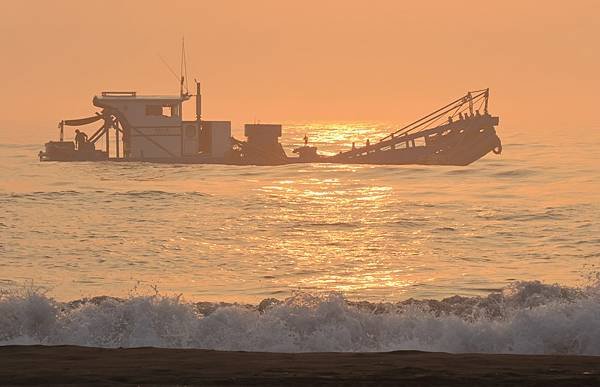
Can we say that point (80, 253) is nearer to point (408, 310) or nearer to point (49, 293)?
point (49, 293)

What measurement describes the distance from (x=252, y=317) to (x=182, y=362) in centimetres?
323

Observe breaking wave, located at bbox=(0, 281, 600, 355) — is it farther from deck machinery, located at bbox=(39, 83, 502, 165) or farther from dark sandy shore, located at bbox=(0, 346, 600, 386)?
deck machinery, located at bbox=(39, 83, 502, 165)

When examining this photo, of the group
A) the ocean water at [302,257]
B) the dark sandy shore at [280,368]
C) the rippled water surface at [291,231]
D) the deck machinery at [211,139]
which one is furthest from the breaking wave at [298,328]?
the deck machinery at [211,139]

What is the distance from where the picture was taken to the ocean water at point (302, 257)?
19.1 metres

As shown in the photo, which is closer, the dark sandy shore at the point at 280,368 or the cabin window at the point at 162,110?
the dark sandy shore at the point at 280,368

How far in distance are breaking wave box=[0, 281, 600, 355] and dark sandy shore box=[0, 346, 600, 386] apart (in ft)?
5.15

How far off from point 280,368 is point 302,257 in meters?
23.9

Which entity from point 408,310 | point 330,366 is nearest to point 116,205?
point 408,310

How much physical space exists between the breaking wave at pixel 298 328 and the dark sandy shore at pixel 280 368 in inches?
61.8

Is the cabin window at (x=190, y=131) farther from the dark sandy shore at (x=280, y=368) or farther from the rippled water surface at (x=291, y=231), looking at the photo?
the dark sandy shore at (x=280, y=368)

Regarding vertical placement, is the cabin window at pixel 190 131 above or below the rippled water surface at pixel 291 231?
above

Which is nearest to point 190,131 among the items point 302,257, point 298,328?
point 302,257

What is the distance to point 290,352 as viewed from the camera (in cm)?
1825

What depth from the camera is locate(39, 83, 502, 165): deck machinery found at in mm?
95250
